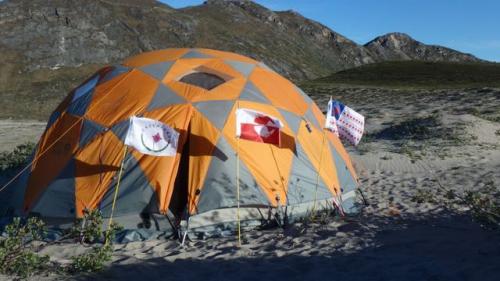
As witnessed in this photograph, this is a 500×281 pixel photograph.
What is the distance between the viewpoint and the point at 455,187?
40.2 ft

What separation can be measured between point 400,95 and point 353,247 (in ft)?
87.4

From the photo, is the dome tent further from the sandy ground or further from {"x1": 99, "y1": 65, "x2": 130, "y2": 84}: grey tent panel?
the sandy ground

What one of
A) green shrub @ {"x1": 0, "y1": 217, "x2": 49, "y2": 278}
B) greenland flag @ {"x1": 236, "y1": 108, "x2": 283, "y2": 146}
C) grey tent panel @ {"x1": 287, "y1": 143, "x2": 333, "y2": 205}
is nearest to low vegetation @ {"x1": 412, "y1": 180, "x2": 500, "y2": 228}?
grey tent panel @ {"x1": 287, "y1": 143, "x2": 333, "y2": 205}

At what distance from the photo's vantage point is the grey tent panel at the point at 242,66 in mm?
10898

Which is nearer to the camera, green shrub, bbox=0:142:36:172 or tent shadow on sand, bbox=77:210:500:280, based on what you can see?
tent shadow on sand, bbox=77:210:500:280

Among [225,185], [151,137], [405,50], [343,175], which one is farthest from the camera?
[405,50]

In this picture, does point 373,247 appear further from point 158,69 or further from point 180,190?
point 158,69

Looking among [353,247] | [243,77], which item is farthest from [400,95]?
[353,247]

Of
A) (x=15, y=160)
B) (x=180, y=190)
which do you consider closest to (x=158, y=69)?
(x=180, y=190)

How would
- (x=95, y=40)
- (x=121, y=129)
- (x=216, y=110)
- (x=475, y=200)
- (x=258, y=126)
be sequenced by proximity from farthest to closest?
(x=95, y=40)
(x=216, y=110)
(x=258, y=126)
(x=121, y=129)
(x=475, y=200)

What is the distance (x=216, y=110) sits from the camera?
975cm

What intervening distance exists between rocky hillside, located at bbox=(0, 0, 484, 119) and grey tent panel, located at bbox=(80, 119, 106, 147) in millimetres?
28062

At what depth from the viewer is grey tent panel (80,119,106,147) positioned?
9539 millimetres

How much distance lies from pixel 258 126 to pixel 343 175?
8.18 feet
